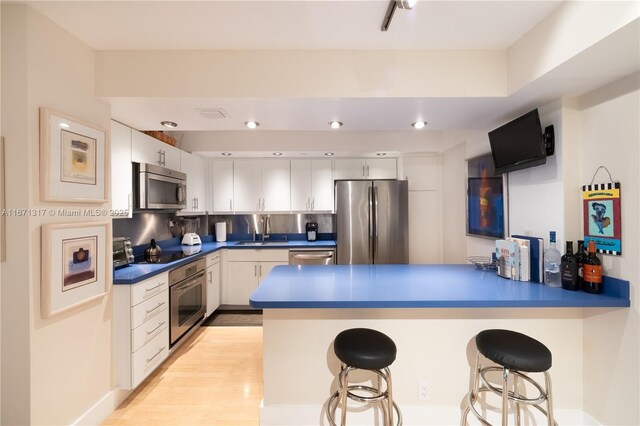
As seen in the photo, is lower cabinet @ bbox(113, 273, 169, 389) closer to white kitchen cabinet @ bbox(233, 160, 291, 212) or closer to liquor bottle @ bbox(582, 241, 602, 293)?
white kitchen cabinet @ bbox(233, 160, 291, 212)

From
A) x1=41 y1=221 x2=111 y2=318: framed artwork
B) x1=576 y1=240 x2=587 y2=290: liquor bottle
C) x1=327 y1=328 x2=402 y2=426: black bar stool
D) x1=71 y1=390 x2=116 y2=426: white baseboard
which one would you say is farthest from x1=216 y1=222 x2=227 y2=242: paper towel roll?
x1=576 y1=240 x2=587 y2=290: liquor bottle

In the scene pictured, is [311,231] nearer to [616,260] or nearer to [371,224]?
[371,224]

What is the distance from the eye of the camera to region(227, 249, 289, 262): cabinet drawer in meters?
4.00

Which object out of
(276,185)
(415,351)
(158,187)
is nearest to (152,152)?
(158,187)

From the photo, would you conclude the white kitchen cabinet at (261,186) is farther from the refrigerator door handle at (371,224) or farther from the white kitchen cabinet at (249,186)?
the refrigerator door handle at (371,224)

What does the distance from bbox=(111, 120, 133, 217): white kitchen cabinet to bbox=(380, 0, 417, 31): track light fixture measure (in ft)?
7.24

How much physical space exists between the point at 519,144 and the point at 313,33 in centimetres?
164

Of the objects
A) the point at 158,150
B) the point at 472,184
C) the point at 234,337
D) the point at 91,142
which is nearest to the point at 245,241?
the point at 234,337

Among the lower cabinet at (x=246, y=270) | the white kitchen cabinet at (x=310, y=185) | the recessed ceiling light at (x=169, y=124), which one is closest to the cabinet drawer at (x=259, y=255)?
the lower cabinet at (x=246, y=270)

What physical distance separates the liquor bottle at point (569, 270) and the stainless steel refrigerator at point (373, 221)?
2101 mm

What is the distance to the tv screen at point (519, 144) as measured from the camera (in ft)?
6.18

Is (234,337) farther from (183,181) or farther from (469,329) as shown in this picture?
(469,329)

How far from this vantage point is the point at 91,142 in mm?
1847

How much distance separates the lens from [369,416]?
1841 mm
